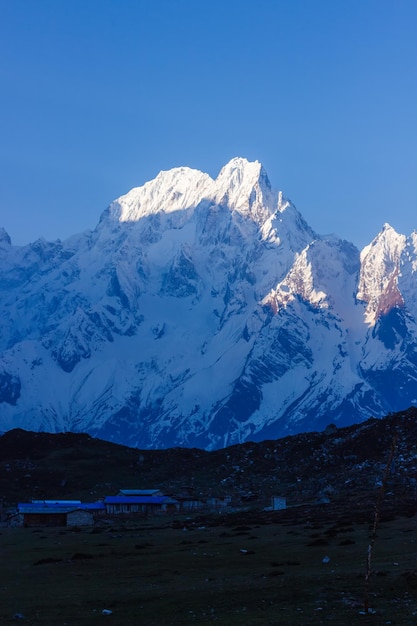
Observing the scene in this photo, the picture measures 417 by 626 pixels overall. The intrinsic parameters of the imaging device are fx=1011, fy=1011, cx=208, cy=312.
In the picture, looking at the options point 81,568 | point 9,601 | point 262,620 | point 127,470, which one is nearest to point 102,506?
point 127,470

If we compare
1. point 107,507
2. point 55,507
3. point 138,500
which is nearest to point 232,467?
point 138,500

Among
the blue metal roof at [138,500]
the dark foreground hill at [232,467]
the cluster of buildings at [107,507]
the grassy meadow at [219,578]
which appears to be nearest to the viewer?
the grassy meadow at [219,578]

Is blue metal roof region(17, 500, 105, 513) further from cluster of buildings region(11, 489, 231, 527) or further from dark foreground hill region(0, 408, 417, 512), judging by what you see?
dark foreground hill region(0, 408, 417, 512)

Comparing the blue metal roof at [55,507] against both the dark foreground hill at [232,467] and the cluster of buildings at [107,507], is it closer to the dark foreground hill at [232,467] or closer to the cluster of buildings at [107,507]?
the cluster of buildings at [107,507]

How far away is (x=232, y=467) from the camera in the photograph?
156375 mm

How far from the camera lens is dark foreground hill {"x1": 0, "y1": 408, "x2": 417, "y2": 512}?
127 meters

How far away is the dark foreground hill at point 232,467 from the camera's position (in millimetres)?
127075

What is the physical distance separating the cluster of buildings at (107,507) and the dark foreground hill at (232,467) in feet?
17.9

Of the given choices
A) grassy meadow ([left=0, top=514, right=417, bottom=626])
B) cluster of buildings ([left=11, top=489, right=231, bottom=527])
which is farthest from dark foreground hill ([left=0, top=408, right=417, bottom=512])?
grassy meadow ([left=0, top=514, right=417, bottom=626])

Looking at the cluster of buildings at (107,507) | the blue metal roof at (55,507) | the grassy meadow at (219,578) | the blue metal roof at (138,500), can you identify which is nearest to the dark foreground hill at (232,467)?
the cluster of buildings at (107,507)

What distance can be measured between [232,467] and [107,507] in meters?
38.5

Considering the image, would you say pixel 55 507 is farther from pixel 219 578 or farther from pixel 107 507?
pixel 219 578

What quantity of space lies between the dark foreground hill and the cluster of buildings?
5458mm

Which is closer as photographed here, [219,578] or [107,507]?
[219,578]
